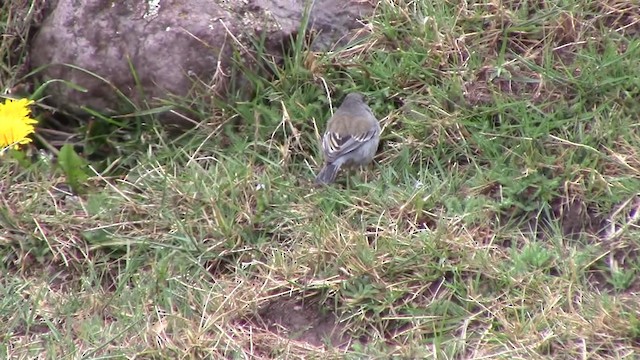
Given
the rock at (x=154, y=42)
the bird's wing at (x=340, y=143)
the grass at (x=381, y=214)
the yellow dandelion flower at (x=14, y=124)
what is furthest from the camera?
the rock at (x=154, y=42)

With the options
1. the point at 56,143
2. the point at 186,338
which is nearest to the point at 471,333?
the point at 186,338

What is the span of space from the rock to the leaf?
49 centimetres

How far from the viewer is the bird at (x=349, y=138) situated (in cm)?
632

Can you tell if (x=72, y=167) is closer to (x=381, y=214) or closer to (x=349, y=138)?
(x=349, y=138)

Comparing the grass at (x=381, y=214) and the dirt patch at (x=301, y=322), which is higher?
the grass at (x=381, y=214)

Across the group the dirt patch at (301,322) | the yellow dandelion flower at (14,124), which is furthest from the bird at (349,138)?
the yellow dandelion flower at (14,124)

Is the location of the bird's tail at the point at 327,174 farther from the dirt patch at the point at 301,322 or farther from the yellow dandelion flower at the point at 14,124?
the yellow dandelion flower at the point at 14,124

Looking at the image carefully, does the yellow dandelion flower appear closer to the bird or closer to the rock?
the rock

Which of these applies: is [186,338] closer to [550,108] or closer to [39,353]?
[39,353]

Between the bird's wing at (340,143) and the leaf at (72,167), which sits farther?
the leaf at (72,167)

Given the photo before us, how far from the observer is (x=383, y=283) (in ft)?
18.1

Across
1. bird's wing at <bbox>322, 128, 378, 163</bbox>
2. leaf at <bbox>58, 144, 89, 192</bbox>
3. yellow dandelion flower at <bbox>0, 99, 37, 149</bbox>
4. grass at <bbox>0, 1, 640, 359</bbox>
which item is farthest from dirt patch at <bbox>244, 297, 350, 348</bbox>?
yellow dandelion flower at <bbox>0, 99, 37, 149</bbox>

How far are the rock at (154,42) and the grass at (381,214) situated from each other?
184mm

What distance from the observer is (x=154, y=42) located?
6.89 m
